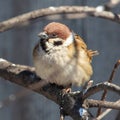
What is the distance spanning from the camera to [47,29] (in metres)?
1.72

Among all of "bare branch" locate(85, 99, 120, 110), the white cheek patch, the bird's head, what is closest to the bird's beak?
the bird's head

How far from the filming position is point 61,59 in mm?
1910

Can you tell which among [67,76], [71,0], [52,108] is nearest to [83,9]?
[67,76]

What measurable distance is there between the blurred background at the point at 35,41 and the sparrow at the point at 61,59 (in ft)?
2.26

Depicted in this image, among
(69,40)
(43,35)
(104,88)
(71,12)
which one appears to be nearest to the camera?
(71,12)

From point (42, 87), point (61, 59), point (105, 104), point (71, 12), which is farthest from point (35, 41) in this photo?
point (71, 12)

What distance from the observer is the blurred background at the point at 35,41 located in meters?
2.66

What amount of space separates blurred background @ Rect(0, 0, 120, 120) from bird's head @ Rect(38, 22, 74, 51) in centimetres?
74

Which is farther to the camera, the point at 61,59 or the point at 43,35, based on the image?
the point at 61,59

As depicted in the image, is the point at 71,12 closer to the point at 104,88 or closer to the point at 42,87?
the point at 104,88

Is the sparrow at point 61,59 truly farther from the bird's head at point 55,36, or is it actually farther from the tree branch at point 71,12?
the tree branch at point 71,12

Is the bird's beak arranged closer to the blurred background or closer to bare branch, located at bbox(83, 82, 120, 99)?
bare branch, located at bbox(83, 82, 120, 99)

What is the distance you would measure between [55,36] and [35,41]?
87 cm

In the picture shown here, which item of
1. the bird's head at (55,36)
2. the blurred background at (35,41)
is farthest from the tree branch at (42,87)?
the blurred background at (35,41)
